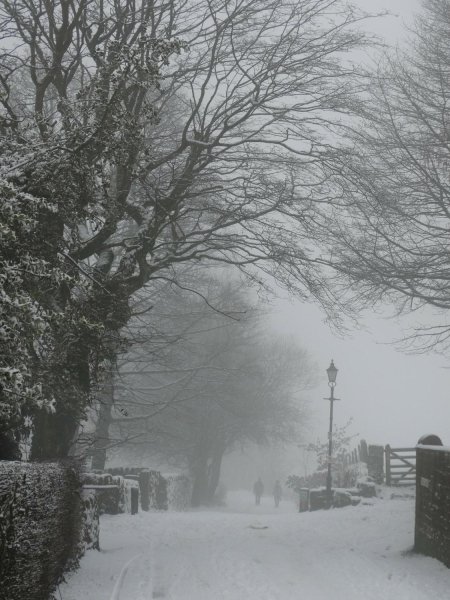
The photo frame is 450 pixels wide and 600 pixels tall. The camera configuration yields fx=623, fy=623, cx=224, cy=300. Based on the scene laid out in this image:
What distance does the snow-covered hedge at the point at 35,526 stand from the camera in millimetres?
4598

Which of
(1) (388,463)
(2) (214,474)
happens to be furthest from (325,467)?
(1) (388,463)

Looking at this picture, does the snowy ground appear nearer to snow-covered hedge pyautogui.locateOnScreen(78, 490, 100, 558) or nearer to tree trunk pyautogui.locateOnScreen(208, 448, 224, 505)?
snow-covered hedge pyautogui.locateOnScreen(78, 490, 100, 558)

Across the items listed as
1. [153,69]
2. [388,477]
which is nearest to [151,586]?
[153,69]

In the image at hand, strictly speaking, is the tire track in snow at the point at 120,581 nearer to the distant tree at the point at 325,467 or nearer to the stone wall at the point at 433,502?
the stone wall at the point at 433,502

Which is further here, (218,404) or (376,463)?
(218,404)

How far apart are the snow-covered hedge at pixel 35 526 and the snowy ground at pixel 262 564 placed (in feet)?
3.19

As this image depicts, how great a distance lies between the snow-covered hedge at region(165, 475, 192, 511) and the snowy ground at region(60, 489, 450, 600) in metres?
13.9

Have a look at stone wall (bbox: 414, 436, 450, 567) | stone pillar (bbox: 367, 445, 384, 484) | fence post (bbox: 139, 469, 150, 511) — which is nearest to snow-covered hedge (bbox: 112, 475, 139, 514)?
fence post (bbox: 139, 469, 150, 511)

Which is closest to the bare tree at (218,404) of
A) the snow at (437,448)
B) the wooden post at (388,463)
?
the wooden post at (388,463)

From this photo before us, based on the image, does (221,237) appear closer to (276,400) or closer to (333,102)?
(333,102)

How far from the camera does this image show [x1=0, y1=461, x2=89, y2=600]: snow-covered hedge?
4.60m

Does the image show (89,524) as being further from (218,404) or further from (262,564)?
(218,404)

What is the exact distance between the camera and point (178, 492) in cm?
3080

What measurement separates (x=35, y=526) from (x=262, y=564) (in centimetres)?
539
